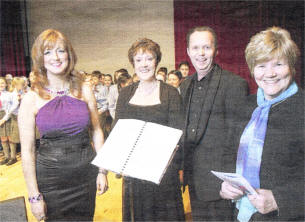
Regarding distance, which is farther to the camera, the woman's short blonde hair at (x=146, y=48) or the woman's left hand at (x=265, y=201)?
the woman's short blonde hair at (x=146, y=48)

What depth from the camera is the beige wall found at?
761mm

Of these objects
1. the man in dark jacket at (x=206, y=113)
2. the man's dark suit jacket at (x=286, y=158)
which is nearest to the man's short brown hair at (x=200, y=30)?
the man in dark jacket at (x=206, y=113)

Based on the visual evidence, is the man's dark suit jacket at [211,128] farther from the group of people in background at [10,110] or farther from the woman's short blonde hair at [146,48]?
the group of people in background at [10,110]

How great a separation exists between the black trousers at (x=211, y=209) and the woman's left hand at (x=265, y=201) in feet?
0.64

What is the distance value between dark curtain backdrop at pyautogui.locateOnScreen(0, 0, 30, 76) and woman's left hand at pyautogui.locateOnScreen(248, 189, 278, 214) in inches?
29.9

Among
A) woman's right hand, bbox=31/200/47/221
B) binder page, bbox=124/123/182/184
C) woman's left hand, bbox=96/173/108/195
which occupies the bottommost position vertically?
woman's right hand, bbox=31/200/47/221

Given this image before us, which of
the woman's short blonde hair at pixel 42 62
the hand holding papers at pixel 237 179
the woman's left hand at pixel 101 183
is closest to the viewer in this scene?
the hand holding papers at pixel 237 179

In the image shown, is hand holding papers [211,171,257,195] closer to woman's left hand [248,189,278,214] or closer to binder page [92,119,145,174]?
woman's left hand [248,189,278,214]

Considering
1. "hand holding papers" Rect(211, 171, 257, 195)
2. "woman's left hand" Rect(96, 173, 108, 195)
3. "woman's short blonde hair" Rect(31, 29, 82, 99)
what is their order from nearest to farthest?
"hand holding papers" Rect(211, 171, 257, 195) → "woman's short blonde hair" Rect(31, 29, 82, 99) → "woman's left hand" Rect(96, 173, 108, 195)

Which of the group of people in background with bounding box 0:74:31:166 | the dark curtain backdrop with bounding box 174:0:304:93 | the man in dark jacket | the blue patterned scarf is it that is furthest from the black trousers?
the group of people in background with bounding box 0:74:31:166

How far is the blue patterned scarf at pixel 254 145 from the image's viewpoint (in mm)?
618

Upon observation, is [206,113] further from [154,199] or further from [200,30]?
[154,199]

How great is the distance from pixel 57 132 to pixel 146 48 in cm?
37

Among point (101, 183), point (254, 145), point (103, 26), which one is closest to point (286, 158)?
point (254, 145)
